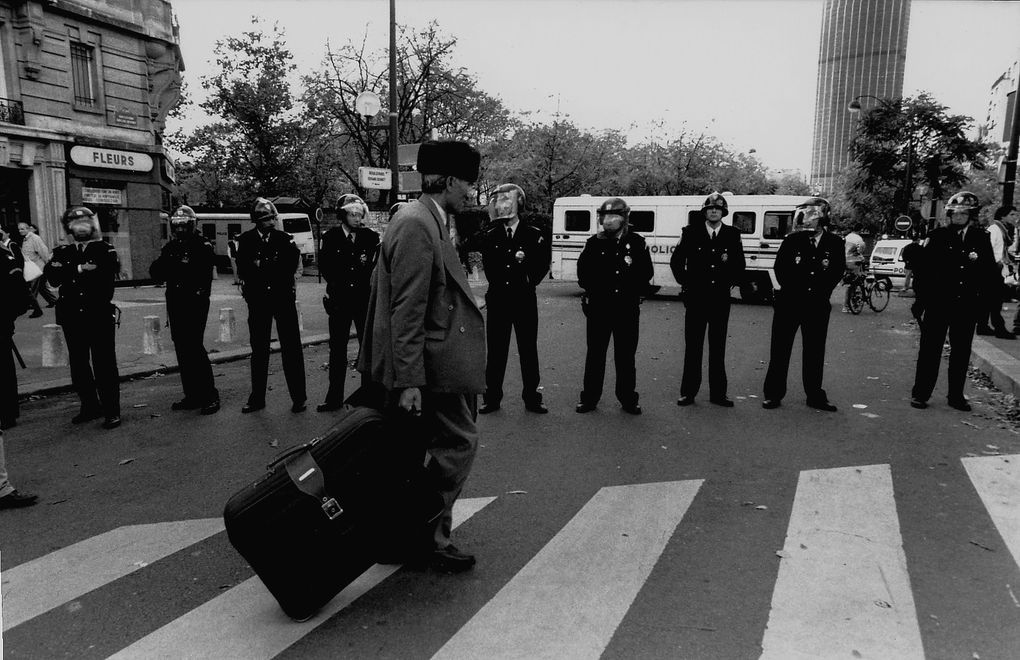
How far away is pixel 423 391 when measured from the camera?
3.45 meters

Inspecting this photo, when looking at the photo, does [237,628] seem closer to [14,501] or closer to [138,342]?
[14,501]

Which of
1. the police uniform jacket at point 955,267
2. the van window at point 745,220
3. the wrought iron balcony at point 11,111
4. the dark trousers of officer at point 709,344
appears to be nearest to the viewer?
the police uniform jacket at point 955,267

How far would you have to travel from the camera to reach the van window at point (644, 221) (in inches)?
829

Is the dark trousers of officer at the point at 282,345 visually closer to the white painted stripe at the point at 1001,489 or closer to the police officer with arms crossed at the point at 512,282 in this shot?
the police officer with arms crossed at the point at 512,282

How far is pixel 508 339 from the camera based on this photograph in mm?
7191

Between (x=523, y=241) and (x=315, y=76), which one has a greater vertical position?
(x=315, y=76)

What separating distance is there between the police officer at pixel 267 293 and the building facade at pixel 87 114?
1698 centimetres

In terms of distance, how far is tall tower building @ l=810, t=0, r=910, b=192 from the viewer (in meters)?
26.0

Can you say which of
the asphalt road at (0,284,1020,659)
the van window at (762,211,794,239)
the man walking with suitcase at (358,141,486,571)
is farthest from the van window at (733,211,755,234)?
the man walking with suitcase at (358,141,486,571)

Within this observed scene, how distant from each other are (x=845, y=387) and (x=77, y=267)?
805 centimetres

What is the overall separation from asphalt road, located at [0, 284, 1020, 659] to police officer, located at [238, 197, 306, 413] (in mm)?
312

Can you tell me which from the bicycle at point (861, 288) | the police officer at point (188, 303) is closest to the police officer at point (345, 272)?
the police officer at point (188, 303)

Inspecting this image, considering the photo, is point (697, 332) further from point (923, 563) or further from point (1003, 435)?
point (923, 563)

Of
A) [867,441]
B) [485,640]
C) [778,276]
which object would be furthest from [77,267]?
[867,441]
